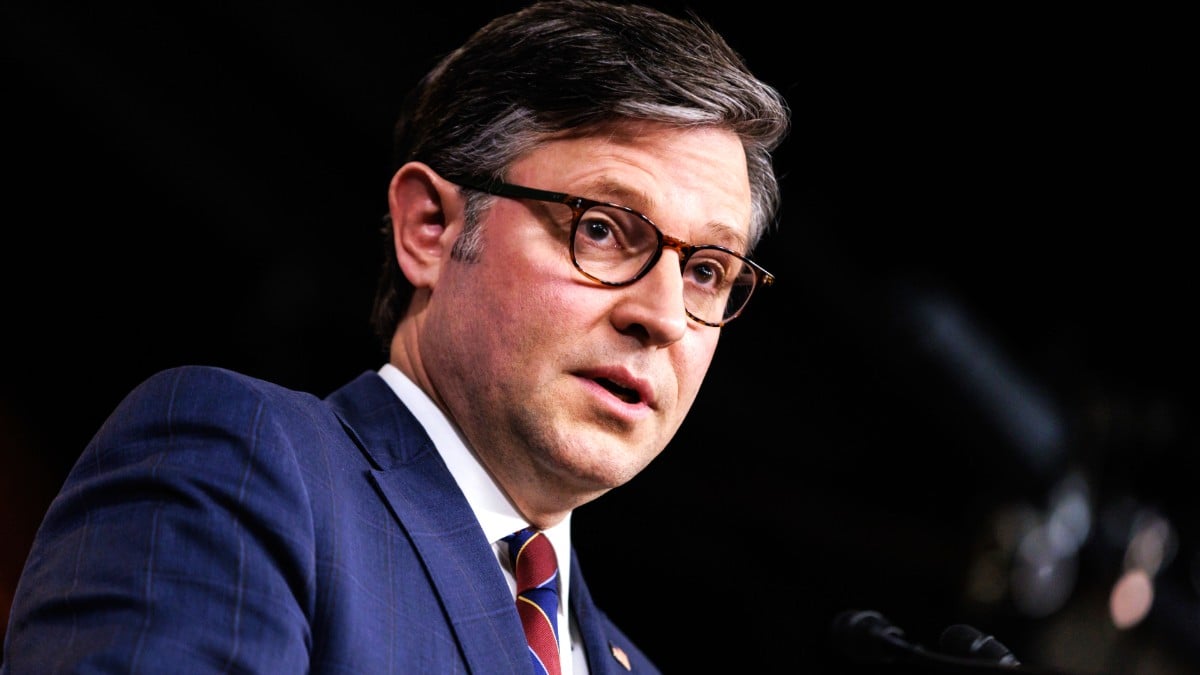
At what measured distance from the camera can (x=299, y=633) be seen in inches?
47.2

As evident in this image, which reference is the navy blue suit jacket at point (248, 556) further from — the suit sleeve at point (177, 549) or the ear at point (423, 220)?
the ear at point (423, 220)

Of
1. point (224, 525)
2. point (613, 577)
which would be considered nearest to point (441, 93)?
point (224, 525)

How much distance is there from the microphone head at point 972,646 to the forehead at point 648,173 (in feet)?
2.21

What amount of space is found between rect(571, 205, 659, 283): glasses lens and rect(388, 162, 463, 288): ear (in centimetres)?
23

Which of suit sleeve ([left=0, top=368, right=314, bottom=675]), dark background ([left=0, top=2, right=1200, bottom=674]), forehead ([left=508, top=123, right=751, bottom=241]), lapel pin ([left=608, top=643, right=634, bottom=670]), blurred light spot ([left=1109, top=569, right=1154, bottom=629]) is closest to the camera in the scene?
suit sleeve ([left=0, top=368, right=314, bottom=675])

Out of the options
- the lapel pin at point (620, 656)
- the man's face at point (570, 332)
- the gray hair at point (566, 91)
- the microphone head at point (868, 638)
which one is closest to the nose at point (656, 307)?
the man's face at point (570, 332)

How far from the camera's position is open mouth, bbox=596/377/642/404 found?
165 centimetres

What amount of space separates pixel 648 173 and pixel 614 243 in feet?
0.40

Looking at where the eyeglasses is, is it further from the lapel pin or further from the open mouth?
the lapel pin

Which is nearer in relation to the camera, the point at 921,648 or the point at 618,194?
the point at 921,648

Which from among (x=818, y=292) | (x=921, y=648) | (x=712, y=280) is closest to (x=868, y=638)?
(x=921, y=648)

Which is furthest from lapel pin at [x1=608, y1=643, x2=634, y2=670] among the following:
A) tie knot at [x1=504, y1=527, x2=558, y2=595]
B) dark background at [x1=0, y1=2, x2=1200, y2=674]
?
dark background at [x1=0, y1=2, x2=1200, y2=674]

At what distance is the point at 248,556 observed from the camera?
119 centimetres

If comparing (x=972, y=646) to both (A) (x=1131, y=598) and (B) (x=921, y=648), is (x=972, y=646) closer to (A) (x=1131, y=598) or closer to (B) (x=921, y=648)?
(B) (x=921, y=648)
